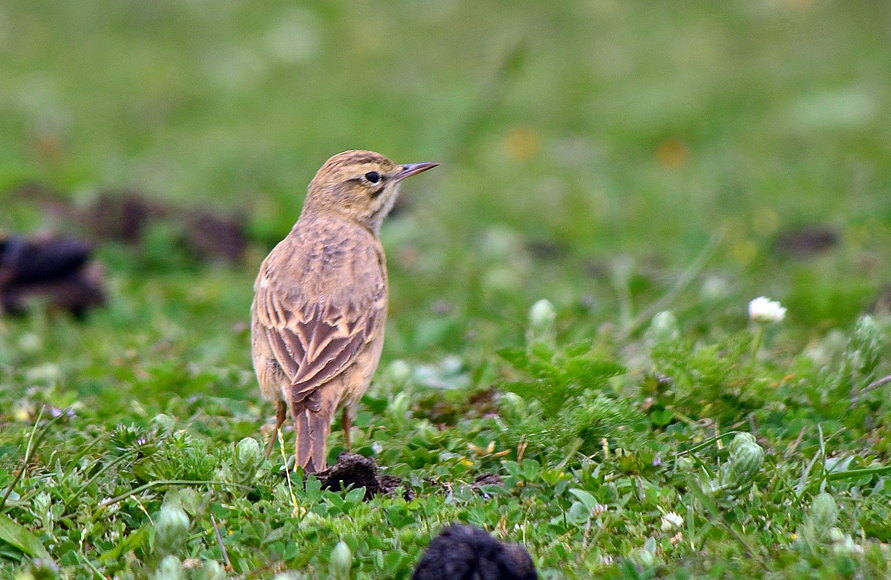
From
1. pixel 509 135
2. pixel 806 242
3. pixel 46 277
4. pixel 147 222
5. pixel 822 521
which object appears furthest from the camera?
pixel 509 135

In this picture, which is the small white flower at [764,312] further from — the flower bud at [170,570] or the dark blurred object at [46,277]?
the dark blurred object at [46,277]

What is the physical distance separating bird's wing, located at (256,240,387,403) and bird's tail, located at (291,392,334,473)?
0.05 m

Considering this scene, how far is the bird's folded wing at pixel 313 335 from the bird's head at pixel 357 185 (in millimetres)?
1231

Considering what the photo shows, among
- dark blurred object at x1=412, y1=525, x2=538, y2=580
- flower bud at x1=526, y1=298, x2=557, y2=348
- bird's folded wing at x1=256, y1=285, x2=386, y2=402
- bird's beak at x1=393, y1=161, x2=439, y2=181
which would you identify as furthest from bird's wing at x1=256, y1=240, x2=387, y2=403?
dark blurred object at x1=412, y1=525, x2=538, y2=580

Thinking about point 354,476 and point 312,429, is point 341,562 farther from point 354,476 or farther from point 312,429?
point 312,429

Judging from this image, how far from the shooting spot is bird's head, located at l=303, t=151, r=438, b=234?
6742mm

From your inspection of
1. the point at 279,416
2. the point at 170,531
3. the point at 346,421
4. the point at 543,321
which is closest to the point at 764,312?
the point at 543,321

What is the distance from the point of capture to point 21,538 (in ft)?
13.2

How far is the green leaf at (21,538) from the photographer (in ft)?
13.1

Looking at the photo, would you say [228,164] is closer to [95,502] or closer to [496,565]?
[95,502]

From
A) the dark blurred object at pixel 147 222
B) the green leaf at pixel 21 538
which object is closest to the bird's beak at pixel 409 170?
the green leaf at pixel 21 538

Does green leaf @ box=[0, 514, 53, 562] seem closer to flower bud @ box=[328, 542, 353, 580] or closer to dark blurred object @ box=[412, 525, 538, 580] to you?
flower bud @ box=[328, 542, 353, 580]

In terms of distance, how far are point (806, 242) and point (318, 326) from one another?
591 cm

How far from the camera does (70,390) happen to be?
612 centimetres
